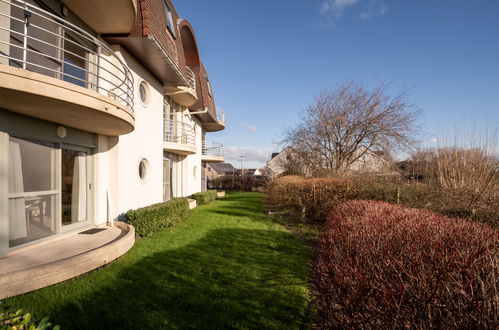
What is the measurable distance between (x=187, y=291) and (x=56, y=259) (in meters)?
2.65

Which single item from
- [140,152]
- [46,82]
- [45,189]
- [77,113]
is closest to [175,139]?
[140,152]

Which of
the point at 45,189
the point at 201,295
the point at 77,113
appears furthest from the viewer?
the point at 45,189

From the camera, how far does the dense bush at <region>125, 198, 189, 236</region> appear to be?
23.9 feet

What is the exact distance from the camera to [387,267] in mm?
2201

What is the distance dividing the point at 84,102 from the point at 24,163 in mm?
2138

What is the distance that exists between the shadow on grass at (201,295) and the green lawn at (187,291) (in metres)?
0.01

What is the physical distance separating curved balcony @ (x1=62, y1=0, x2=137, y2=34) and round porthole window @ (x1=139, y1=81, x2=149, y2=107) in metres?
2.39

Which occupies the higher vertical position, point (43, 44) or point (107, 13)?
point (107, 13)

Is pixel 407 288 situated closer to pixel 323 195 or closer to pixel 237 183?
pixel 323 195

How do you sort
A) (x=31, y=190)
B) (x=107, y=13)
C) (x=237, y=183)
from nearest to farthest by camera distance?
(x=31, y=190), (x=107, y=13), (x=237, y=183)

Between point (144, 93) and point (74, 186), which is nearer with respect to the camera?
point (74, 186)

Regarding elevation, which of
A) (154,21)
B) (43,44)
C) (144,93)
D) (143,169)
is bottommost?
(143,169)

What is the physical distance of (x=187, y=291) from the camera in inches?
160

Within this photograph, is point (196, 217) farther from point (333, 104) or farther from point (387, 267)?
point (333, 104)
